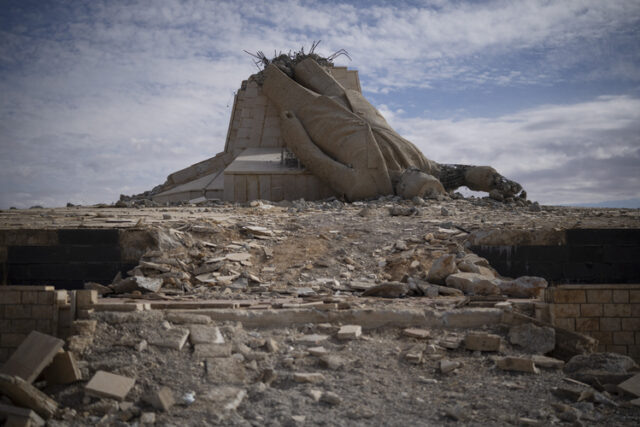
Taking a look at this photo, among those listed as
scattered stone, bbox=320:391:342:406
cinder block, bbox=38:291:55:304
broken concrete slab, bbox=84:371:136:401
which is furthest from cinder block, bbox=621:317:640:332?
cinder block, bbox=38:291:55:304

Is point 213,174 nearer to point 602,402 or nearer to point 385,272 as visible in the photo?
point 385,272

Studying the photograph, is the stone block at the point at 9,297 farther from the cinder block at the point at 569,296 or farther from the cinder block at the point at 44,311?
the cinder block at the point at 569,296

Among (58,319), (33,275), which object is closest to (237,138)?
(33,275)

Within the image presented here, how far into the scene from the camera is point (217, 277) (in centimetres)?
620

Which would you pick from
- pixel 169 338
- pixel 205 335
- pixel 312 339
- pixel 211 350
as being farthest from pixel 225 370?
pixel 312 339

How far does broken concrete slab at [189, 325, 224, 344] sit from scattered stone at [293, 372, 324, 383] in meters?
0.76

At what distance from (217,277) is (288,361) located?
254cm

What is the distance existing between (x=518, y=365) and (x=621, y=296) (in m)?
1.48

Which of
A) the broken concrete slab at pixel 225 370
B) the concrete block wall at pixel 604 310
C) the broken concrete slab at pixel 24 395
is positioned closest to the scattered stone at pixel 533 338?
the concrete block wall at pixel 604 310

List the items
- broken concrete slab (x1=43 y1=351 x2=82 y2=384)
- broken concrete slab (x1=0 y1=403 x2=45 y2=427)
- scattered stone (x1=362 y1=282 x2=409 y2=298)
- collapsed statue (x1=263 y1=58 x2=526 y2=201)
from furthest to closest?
collapsed statue (x1=263 y1=58 x2=526 y2=201) → scattered stone (x1=362 y1=282 x2=409 y2=298) → broken concrete slab (x1=43 y1=351 x2=82 y2=384) → broken concrete slab (x1=0 y1=403 x2=45 y2=427)

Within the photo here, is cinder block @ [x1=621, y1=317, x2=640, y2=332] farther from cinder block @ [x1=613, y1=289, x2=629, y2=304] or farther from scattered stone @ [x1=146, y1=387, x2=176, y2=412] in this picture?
scattered stone @ [x1=146, y1=387, x2=176, y2=412]

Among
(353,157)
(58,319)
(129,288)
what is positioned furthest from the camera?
(353,157)

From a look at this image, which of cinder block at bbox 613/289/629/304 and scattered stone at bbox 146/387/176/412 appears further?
cinder block at bbox 613/289/629/304

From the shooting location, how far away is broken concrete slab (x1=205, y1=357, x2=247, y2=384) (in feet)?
12.2
